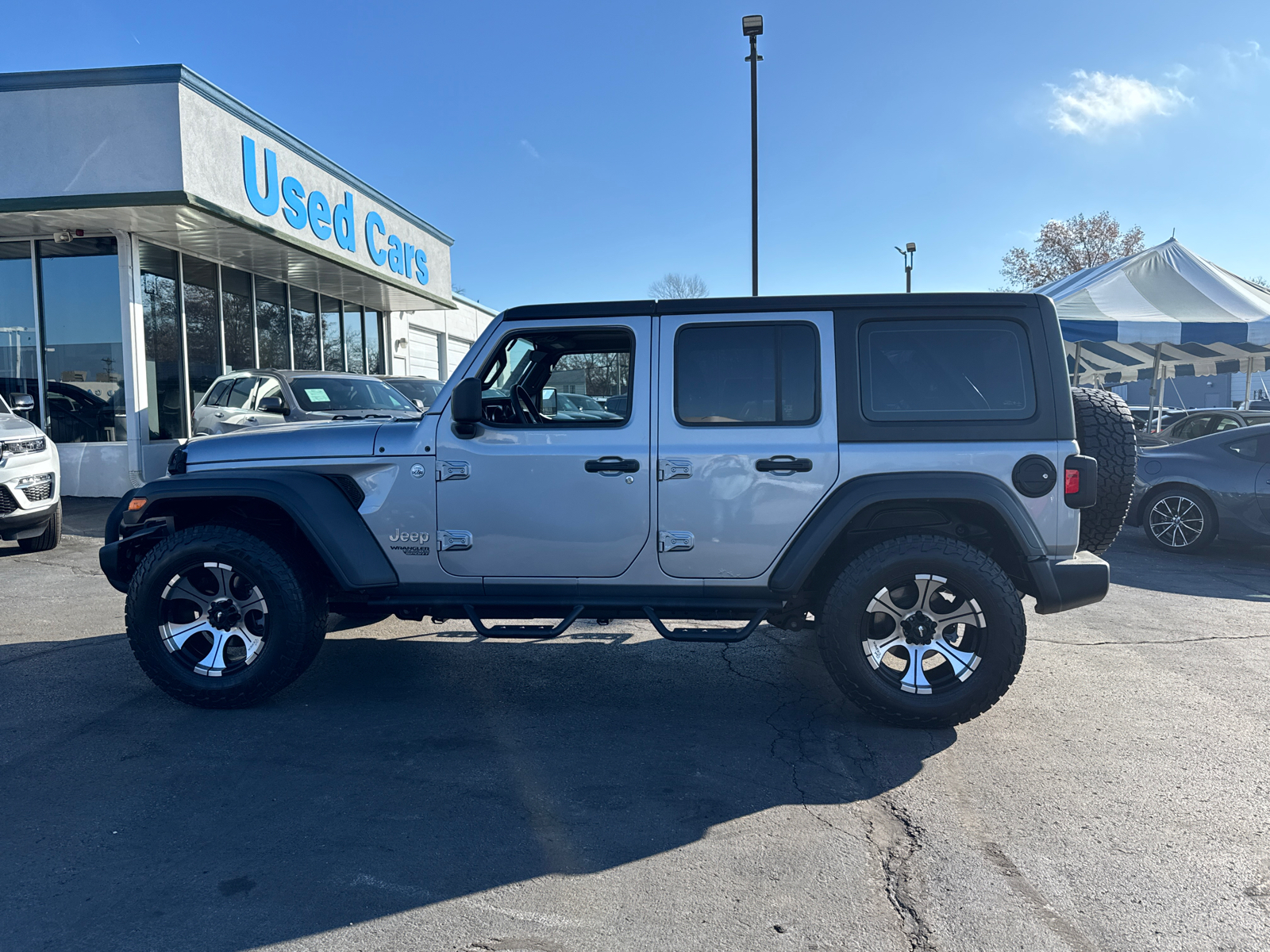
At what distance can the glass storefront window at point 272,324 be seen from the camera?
1547cm

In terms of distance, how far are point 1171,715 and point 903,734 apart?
52.8 inches

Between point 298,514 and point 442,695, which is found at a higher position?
point 298,514

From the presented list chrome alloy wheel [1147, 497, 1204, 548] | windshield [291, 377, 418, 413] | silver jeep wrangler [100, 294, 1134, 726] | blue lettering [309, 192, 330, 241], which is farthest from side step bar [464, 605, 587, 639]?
blue lettering [309, 192, 330, 241]

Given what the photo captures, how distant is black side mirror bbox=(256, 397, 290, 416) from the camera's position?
10.4 m

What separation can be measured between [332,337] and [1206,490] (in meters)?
15.6

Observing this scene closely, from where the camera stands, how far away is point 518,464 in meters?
4.16

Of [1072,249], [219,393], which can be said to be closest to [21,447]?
[219,393]

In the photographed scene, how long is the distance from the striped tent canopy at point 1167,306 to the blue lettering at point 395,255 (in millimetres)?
11656

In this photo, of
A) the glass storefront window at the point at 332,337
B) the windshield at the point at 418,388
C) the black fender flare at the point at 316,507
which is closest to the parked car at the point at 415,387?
the windshield at the point at 418,388

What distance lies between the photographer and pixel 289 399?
1049 cm

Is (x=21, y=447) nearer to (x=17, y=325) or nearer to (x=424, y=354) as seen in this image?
(x=17, y=325)

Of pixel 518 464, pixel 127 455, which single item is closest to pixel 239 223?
pixel 127 455

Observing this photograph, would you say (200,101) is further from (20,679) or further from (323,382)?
(20,679)

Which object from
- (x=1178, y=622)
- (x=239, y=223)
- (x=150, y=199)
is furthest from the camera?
(x=239, y=223)
